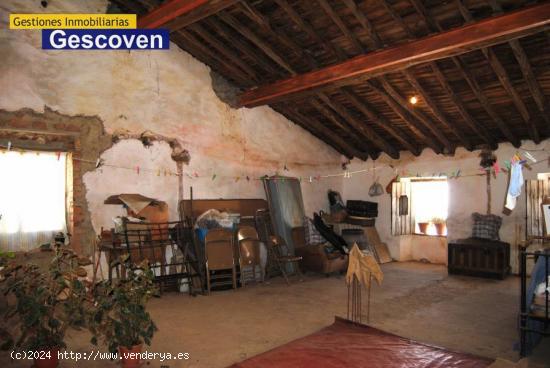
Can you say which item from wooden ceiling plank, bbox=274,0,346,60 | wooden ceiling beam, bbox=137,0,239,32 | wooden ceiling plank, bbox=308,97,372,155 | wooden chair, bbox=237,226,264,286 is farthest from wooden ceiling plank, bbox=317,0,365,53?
wooden chair, bbox=237,226,264,286

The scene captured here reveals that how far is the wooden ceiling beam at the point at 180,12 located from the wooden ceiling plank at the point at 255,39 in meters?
0.73

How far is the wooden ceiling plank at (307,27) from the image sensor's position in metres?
5.69

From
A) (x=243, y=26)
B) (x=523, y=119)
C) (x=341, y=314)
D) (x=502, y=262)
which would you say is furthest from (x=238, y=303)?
(x=523, y=119)

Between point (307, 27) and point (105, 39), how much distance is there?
10.9ft

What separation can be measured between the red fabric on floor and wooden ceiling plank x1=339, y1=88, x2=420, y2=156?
15.1 ft

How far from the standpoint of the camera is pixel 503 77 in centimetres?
599

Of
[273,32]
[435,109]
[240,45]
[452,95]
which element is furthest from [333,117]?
[273,32]

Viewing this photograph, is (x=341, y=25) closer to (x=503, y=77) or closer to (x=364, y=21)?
(x=364, y=21)

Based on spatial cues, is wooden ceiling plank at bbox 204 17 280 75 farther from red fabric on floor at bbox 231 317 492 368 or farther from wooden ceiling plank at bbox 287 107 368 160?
red fabric on floor at bbox 231 317 492 368

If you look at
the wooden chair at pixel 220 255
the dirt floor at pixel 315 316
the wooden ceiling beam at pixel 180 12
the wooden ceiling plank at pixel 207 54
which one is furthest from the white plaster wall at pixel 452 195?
the wooden ceiling beam at pixel 180 12

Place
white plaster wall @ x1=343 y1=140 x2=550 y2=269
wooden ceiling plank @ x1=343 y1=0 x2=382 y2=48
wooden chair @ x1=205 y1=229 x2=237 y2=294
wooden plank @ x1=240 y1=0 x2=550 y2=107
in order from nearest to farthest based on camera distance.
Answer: wooden plank @ x1=240 y1=0 x2=550 y2=107 → wooden ceiling plank @ x1=343 y1=0 x2=382 y2=48 → wooden chair @ x1=205 y1=229 x2=237 y2=294 → white plaster wall @ x1=343 y1=140 x2=550 y2=269

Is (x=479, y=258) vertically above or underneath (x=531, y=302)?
underneath

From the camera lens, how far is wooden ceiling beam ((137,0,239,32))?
513 cm

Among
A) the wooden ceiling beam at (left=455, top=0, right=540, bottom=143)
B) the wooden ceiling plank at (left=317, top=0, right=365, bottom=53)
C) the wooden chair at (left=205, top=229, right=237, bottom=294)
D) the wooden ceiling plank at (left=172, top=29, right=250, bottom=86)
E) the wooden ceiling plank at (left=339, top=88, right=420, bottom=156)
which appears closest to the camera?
the wooden ceiling beam at (left=455, top=0, right=540, bottom=143)
